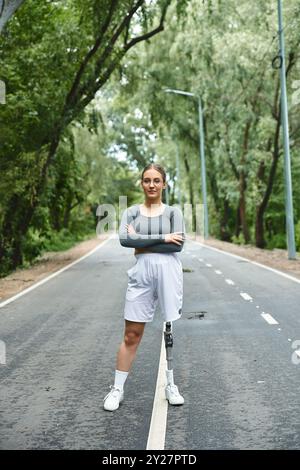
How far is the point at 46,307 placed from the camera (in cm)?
1253

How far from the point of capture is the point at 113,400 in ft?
18.9

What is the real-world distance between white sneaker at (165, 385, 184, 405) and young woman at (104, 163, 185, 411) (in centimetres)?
43

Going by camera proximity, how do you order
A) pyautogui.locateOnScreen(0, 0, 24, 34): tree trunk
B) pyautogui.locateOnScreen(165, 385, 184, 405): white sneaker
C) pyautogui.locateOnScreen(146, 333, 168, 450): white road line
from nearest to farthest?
pyautogui.locateOnScreen(146, 333, 168, 450): white road line → pyautogui.locateOnScreen(165, 385, 184, 405): white sneaker → pyautogui.locateOnScreen(0, 0, 24, 34): tree trunk

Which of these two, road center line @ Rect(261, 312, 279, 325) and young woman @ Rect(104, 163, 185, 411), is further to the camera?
road center line @ Rect(261, 312, 279, 325)

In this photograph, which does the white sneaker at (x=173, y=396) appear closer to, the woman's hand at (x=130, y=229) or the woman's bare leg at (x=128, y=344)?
the woman's bare leg at (x=128, y=344)

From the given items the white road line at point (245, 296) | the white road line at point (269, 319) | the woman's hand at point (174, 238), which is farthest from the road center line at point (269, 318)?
the woman's hand at point (174, 238)

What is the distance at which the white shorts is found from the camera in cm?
564

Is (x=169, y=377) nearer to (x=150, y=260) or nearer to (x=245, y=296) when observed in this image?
(x=150, y=260)

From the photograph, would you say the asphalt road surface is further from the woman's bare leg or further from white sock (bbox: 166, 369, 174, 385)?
the woman's bare leg

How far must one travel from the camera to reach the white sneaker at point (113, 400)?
5.73 m

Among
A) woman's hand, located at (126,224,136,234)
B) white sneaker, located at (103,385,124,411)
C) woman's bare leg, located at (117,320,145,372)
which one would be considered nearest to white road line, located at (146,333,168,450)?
white sneaker, located at (103,385,124,411)

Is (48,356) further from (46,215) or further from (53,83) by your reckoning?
(46,215)

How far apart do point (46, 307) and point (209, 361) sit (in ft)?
17.9

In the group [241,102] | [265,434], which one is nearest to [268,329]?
[265,434]
